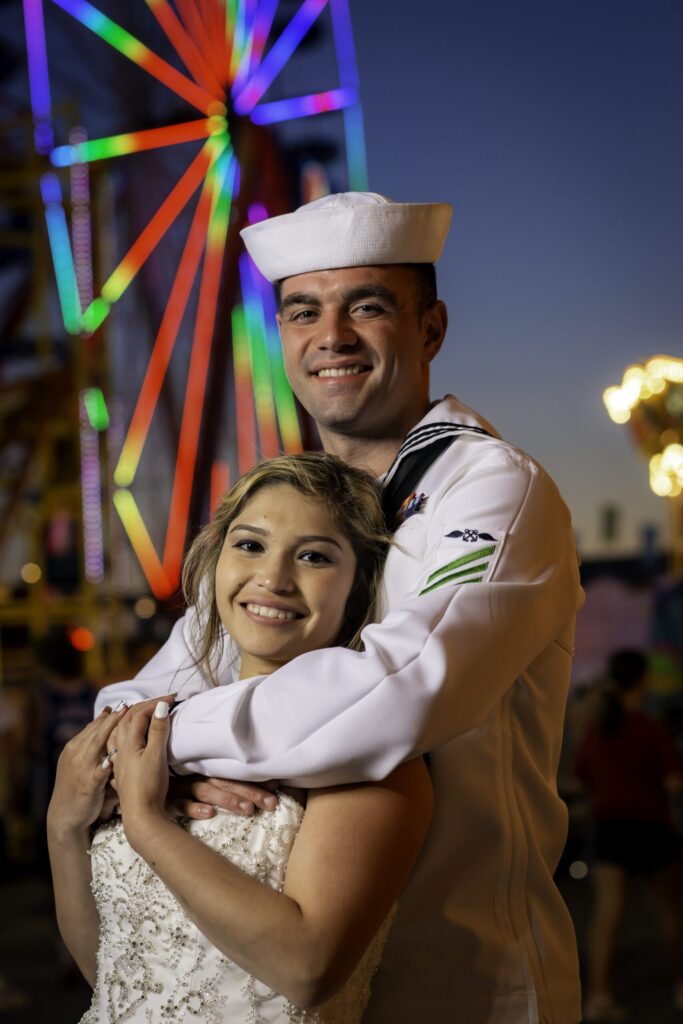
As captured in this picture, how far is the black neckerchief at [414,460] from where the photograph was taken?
1.66 meters

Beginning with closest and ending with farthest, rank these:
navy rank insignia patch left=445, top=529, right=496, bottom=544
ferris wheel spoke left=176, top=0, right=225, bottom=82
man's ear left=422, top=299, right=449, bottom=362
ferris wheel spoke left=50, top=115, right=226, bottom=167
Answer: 1. navy rank insignia patch left=445, top=529, right=496, bottom=544
2. man's ear left=422, top=299, right=449, bottom=362
3. ferris wheel spoke left=176, top=0, right=225, bottom=82
4. ferris wheel spoke left=50, top=115, right=226, bottom=167

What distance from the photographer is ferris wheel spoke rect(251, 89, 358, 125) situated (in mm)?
7094

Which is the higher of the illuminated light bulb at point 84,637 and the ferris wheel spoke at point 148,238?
the ferris wheel spoke at point 148,238

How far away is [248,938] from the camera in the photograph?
1.25 meters

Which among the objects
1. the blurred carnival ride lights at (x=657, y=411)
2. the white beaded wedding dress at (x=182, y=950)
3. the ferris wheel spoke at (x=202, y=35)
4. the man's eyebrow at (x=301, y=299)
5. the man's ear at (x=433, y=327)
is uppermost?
the ferris wheel spoke at (x=202, y=35)

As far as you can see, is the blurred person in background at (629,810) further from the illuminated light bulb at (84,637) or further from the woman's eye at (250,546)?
the illuminated light bulb at (84,637)

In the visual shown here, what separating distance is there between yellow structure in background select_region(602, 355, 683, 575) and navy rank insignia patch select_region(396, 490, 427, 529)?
7.15 m

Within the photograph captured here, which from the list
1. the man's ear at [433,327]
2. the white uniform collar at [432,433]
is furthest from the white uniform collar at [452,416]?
the man's ear at [433,327]

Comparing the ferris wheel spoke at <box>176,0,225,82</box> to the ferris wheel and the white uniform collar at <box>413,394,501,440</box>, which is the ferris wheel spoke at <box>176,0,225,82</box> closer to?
the ferris wheel

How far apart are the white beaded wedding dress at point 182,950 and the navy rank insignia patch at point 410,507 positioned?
424 millimetres

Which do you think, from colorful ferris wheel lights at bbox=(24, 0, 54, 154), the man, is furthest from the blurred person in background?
colorful ferris wheel lights at bbox=(24, 0, 54, 154)

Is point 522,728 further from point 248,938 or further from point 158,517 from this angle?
point 158,517

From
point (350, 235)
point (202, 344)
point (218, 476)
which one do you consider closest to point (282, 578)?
point (350, 235)

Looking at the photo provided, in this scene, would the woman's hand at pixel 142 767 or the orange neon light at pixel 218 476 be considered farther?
the orange neon light at pixel 218 476
